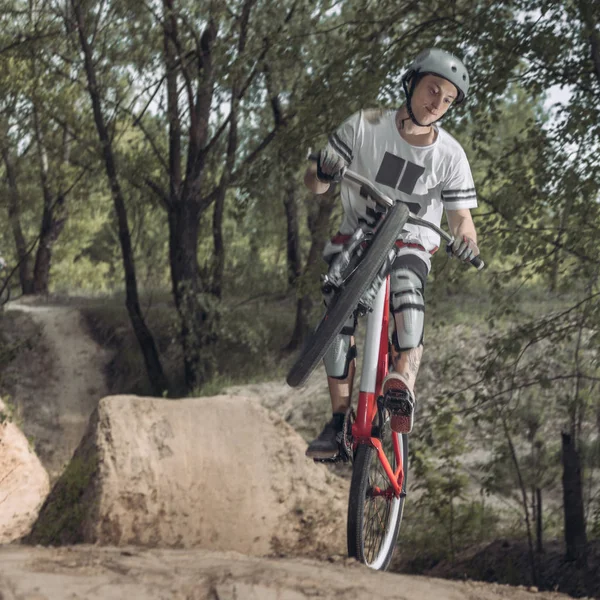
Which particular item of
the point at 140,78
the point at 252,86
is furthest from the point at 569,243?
the point at 140,78

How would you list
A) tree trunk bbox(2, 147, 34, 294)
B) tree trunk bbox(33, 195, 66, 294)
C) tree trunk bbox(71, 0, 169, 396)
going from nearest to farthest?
tree trunk bbox(71, 0, 169, 396) < tree trunk bbox(2, 147, 34, 294) < tree trunk bbox(33, 195, 66, 294)

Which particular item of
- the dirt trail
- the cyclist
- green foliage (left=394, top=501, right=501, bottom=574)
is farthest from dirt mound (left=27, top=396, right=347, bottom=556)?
the dirt trail

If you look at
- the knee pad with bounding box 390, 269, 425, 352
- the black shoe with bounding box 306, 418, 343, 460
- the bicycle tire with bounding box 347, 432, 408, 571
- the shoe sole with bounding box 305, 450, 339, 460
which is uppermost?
the knee pad with bounding box 390, 269, 425, 352

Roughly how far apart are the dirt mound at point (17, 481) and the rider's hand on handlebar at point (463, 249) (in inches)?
306

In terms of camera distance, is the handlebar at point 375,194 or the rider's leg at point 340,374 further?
the rider's leg at point 340,374

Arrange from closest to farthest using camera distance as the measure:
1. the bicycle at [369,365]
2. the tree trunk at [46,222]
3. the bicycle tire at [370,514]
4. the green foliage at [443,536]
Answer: the bicycle at [369,365] → the bicycle tire at [370,514] → the green foliage at [443,536] → the tree trunk at [46,222]

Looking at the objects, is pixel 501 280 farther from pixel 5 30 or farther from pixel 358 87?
pixel 5 30

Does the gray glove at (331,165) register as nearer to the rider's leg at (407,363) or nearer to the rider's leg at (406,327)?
the rider's leg at (406,327)

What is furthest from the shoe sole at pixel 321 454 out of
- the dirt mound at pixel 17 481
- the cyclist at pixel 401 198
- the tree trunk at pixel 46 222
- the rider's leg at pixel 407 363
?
the tree trunk at pixel 46 222

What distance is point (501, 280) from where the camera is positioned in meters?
9.58

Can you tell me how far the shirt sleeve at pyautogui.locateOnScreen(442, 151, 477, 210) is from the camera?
5141 millimetres

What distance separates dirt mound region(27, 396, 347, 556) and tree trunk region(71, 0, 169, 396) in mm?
8577

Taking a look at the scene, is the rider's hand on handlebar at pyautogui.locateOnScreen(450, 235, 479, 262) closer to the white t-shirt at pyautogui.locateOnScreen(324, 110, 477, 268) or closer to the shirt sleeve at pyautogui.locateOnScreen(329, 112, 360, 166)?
the white t-shirt at pyautogui.locateOnScreen(324, 110, 477, 268)

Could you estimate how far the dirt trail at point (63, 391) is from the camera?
64.0ft
